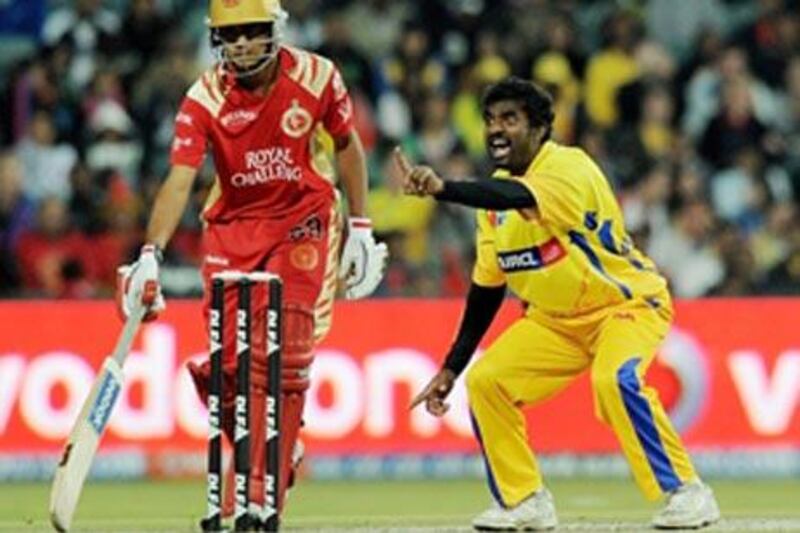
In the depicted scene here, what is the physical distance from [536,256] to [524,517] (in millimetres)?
1096

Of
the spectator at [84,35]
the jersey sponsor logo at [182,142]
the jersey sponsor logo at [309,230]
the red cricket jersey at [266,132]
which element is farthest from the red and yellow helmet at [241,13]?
the spectator at [84,35]

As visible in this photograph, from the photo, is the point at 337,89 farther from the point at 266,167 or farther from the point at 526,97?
the point at 526,97

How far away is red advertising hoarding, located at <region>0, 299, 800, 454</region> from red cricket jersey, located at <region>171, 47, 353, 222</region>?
5.19 metres

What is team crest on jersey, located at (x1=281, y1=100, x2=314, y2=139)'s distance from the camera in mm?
11328

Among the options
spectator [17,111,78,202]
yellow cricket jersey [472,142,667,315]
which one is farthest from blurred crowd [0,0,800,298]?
yellow cricket jersey [472,142,667,315]

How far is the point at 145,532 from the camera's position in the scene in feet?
38.2

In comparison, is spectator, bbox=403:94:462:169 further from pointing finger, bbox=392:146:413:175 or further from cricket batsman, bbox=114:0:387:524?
pointing finger, bbox=392:146:413:175

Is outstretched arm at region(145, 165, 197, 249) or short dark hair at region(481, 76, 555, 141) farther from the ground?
short dark hair at region(481, 76, 555, 141)

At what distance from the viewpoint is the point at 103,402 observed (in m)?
10.6

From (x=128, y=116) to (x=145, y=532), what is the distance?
7817mm

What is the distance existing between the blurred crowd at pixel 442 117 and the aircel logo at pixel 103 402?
6.80 metres

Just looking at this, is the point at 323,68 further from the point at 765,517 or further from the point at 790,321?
the point at 790,321

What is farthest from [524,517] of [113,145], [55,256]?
[113,145]

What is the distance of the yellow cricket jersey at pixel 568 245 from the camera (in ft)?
37.1
